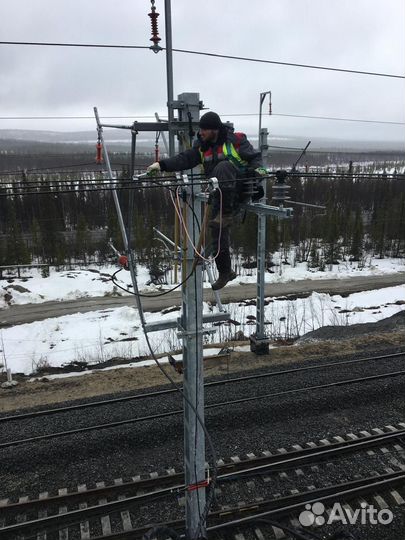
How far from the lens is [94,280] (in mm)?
29656

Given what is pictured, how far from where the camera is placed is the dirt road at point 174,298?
24703mm

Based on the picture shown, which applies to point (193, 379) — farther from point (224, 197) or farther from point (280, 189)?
point (280, 189)

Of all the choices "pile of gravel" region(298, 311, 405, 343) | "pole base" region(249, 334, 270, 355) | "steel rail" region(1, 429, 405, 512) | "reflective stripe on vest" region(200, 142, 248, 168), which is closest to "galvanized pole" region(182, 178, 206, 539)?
"reflective stripe on vest" region(200, 142, 248, 168)

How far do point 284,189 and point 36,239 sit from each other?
122 ft

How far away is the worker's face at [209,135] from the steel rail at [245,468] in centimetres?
430

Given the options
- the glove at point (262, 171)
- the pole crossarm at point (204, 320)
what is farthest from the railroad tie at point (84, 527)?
the glove at point (262, 171)

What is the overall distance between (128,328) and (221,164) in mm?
17882

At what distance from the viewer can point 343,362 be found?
10203 mm

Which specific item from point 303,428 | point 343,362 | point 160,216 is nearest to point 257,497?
point 303,428

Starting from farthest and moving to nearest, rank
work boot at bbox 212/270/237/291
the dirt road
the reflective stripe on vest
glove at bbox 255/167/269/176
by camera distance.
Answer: the dirt road < work boot at bbox 212/270/237/291 < the reflective stripe on vest < glove at bbox 255/167/269/176

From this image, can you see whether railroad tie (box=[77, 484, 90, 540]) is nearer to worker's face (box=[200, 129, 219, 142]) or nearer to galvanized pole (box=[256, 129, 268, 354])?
worker's face (box=[200, 129, 219, 142])

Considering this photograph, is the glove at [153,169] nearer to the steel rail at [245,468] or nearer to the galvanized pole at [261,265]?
the steel rail at [245,468]

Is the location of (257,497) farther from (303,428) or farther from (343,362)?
(343,362)

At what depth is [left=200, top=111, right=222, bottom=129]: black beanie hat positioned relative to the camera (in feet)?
11.8
